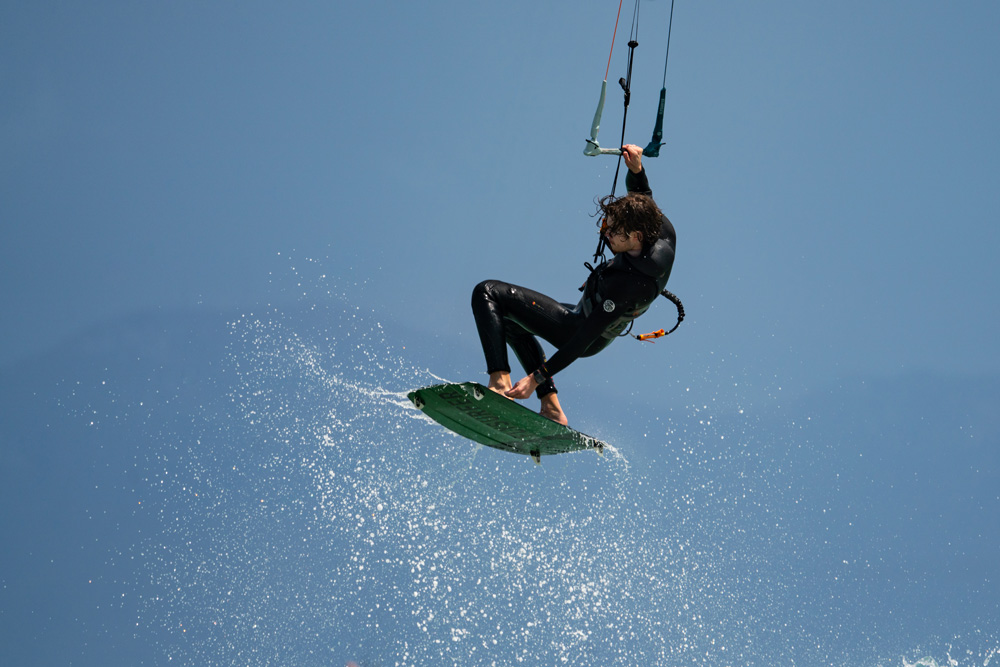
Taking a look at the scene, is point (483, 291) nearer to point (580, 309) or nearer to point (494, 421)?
point (580, 309)

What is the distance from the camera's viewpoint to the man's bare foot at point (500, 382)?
815 centimetres

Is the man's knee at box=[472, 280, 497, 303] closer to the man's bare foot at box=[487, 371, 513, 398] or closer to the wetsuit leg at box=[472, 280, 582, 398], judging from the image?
the wetsuit leg at box=[472, 280, 582, 398]

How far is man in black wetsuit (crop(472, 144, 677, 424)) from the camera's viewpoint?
776cm

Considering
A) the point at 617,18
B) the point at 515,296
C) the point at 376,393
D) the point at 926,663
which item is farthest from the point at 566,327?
the point at 926,663

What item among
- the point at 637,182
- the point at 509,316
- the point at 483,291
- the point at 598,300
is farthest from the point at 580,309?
the point at 637,182

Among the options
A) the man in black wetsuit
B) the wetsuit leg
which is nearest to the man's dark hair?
the man in black wetsuit

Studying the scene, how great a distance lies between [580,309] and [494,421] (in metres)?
1.26

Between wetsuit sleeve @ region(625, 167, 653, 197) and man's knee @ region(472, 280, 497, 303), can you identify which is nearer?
wetsuit sleeve @ region(625, 167, 653, 197)

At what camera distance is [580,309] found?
8367mm

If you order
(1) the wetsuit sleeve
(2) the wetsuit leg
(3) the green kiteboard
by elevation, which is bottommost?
(3) the green kiteboard

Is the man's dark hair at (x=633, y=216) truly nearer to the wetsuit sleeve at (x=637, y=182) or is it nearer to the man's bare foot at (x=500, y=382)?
the wetsuit sleeve at (x=637, y=182)

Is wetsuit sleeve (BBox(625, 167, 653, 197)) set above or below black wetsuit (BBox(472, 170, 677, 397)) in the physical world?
above

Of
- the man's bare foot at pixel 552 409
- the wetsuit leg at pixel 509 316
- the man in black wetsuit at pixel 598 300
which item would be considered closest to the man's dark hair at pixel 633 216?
the man in black wetsuit at pixel 598 300

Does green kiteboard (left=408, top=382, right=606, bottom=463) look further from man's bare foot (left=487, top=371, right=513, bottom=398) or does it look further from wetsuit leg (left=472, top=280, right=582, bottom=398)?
wetsuit leg (left=472, top=280, right=582, bottom=398)
